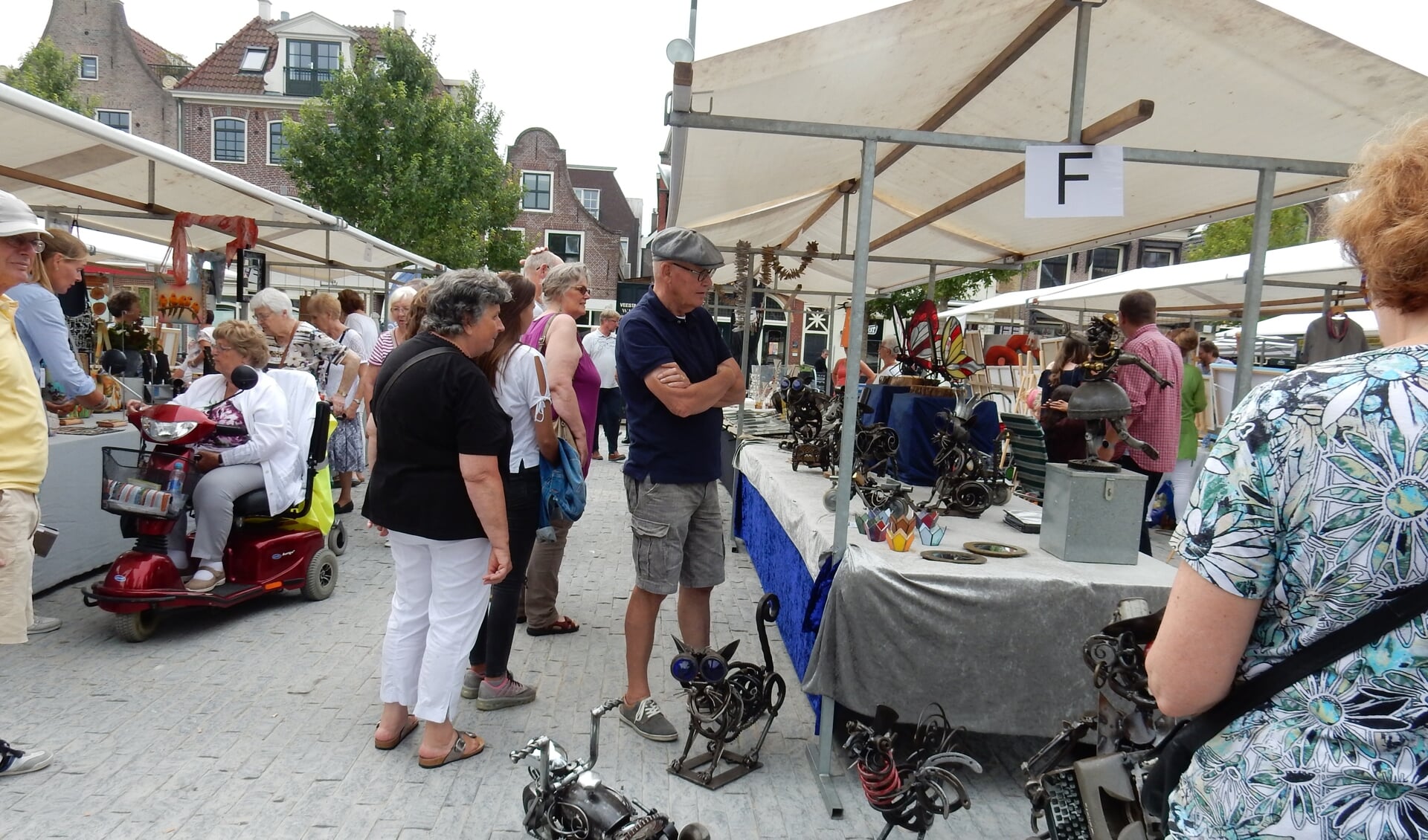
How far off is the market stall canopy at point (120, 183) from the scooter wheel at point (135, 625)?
2271mm

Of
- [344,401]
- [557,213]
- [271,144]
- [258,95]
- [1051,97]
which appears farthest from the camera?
[557,213]

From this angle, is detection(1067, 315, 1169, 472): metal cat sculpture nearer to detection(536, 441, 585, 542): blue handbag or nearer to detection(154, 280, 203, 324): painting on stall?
detection(536, 441, 585, 542): blue handbag

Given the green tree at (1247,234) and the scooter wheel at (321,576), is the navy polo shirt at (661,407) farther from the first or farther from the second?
the green tree at (1247,234)

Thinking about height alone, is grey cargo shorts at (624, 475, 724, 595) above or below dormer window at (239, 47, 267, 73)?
below

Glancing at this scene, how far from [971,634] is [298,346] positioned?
5306 millimetres

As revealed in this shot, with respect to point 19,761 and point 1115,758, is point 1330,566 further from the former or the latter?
point 19,761

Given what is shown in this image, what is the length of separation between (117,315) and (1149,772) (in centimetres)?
899

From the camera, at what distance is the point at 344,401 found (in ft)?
21.2

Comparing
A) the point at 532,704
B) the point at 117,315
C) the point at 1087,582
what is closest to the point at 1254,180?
the point at 1087,582

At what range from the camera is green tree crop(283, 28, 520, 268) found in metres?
18.7

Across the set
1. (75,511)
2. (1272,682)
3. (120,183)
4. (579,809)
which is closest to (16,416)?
(579,809)

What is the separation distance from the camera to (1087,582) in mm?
2658

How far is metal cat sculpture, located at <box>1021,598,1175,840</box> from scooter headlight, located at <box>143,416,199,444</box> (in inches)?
154

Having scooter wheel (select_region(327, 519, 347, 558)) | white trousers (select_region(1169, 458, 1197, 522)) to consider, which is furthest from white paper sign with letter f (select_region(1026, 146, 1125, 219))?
scooter wheel (select_region(327, 519, 347, 558))
